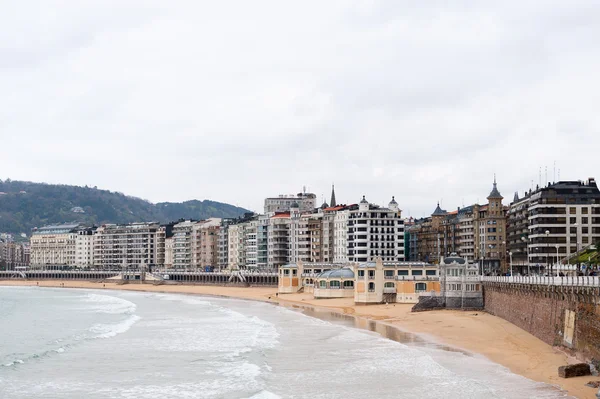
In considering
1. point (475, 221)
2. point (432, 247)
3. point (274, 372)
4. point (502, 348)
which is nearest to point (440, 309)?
point (502, 348)

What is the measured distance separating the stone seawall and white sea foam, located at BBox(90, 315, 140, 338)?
3788 cm

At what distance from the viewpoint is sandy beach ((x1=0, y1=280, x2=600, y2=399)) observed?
1821 inches

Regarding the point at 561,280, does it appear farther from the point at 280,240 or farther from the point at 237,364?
the point at 280,240

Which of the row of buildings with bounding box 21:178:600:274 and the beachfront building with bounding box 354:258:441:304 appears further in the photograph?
the row of buildings with bounding box 21:178:600:274

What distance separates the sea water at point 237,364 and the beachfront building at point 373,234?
60.4 metres

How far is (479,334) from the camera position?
66688 millimetres

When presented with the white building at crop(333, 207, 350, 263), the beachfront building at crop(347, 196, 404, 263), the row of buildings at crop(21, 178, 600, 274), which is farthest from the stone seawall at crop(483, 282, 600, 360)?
the white building at crop(333, 207, 350, 263)

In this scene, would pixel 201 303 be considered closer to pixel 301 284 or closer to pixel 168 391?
pixel 301 284

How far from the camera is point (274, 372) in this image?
5003 centimetres

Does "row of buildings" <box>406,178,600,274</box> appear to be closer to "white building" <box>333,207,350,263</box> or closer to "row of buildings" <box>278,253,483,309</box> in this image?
"row of buildings" <box>278,253,483,309</box>

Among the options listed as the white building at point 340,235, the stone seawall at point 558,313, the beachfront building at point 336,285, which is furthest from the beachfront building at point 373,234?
the stone seawall at point 558,313

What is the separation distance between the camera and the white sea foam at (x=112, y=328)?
7696cm

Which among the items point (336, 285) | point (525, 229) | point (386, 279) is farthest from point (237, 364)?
point (525, 229)

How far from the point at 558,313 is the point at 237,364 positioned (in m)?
21.8
